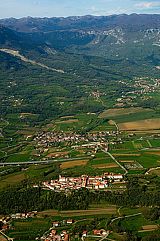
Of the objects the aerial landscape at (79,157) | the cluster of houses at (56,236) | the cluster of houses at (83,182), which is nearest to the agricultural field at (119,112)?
the aerial landscape at (79,157)

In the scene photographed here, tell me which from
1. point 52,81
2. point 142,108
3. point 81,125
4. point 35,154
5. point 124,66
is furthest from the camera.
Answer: point 124,66

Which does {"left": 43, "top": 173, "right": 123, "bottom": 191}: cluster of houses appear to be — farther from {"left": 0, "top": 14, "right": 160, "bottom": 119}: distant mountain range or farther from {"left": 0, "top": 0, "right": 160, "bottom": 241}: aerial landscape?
{"left": 0, "top": 14, "right": 160, "bottom": 119}: distant mountain range

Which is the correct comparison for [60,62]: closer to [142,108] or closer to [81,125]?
[142,108]

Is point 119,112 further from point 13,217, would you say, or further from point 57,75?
point 57,75

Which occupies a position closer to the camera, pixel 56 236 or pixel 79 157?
pixel 56 236

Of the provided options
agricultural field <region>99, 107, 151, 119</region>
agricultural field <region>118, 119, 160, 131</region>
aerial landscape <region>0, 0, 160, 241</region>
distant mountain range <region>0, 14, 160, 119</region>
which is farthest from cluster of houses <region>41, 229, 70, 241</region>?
distant mountain range <region>0, 14, 160, 119</region>

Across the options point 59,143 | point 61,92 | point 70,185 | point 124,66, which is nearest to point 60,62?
point 124,66

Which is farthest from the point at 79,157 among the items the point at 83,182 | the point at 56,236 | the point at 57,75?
the point at 57,75

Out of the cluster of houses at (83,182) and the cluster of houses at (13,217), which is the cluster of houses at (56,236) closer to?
the cluster of houses at (13,217)

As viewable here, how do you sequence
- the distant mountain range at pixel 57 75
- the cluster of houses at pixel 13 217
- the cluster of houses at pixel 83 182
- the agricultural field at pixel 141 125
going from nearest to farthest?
the cluster of houses at pixel 13 217 → the cluster of houses at pixel 83 182 → the agricultural field at pixel 141 125 → the distant mountain range at pixel 57 75
